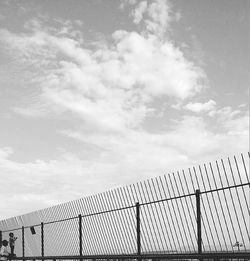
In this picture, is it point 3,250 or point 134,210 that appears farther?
point 3,250

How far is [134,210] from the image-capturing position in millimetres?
11875

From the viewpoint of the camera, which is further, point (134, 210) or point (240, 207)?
point (134, 210)

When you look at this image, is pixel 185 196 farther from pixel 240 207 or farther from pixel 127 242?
pixel 127 242

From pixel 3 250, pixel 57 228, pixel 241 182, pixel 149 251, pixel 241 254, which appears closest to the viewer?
pixel 241 254

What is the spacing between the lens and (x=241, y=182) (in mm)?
8836

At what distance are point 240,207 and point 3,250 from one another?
31.7 feet

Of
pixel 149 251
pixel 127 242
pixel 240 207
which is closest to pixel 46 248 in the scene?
pixel 127 242

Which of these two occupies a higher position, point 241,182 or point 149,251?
point 241,182

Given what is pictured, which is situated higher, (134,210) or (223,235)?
(134,210)

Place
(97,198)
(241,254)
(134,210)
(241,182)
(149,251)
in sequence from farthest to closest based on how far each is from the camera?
1. (97,198)
2. (134,210)
3. (149,251)
4. (241,182)
5. (241,254)

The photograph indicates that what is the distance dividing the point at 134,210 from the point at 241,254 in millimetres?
4616

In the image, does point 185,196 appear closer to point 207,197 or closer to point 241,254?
point 207,197

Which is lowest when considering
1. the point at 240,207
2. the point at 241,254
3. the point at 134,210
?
the point at 241,254

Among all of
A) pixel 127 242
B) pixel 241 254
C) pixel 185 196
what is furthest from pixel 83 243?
pixel 241 254
